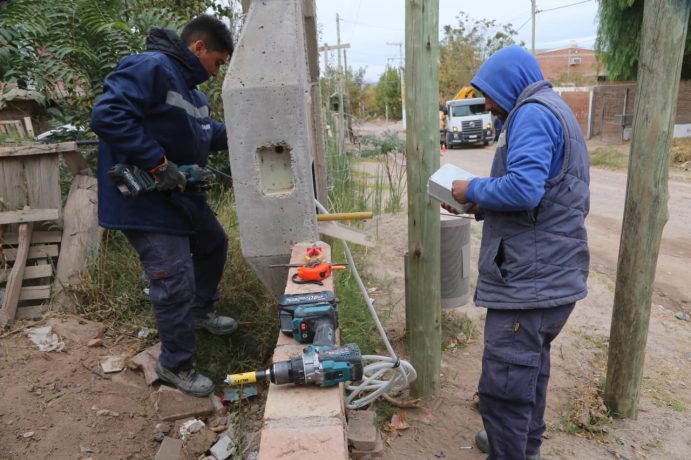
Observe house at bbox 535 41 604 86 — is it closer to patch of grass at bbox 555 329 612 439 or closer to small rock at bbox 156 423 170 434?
patch of grass at bbox 555 329 612 439

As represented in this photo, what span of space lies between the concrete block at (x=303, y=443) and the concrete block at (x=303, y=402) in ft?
0.20

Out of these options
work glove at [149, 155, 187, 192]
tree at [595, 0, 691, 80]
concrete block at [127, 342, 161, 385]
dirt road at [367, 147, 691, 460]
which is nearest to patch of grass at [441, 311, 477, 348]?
dirt road at [367, 147, 691, 460]

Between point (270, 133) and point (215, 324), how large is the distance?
1.64 metres

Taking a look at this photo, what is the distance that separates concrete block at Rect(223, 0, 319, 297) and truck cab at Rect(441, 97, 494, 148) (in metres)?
18.9

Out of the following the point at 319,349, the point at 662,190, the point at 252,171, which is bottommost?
the point at 319,349

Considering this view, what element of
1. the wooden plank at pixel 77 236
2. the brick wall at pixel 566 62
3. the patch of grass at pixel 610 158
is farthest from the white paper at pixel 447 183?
the brick wall at pixel 566 62

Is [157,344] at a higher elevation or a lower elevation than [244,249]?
lower

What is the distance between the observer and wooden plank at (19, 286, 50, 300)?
3.73 metres

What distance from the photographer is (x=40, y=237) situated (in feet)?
12.7

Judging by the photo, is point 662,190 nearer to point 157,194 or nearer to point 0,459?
point 157,194

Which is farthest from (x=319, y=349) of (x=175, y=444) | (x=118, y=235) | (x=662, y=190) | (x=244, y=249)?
(x=118, y=235)

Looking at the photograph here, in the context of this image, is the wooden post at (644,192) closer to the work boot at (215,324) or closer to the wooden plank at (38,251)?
the work boot at (215,324)

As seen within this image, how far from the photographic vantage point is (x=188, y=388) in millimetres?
3068

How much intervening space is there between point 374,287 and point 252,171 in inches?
105
